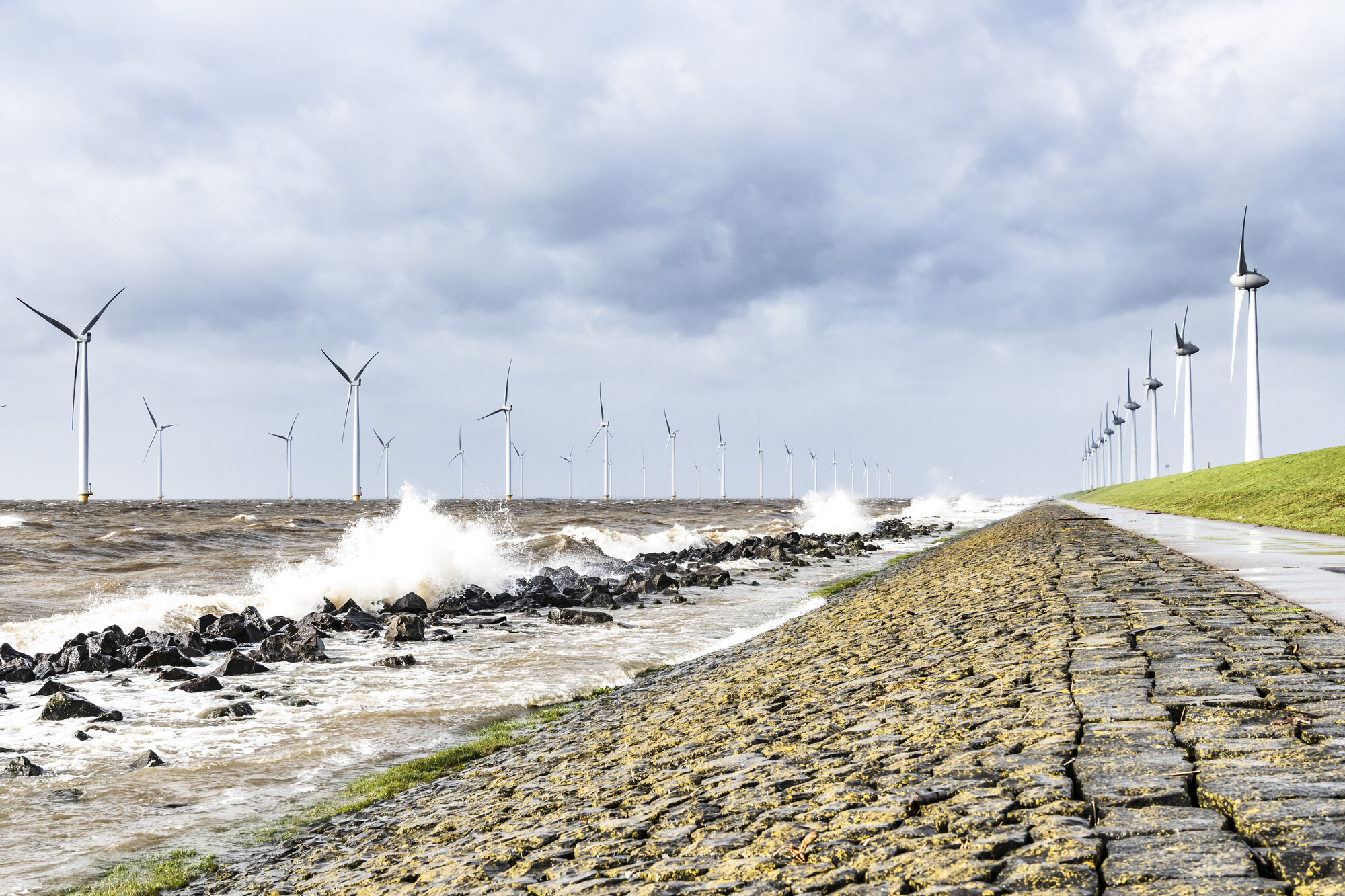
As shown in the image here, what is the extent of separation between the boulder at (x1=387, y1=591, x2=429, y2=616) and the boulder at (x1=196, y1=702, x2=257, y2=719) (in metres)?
11.5

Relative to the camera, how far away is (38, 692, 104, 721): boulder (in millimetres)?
11242

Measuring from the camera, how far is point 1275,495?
37.1 m

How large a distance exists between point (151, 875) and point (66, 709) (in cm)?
643

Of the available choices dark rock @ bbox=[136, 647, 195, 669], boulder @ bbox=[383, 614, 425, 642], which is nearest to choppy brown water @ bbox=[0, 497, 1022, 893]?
dark rock @ bbox=[136, 647, 195, 669]

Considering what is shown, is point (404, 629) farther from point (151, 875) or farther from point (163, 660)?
point (151, 875)

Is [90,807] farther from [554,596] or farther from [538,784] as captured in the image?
[554,596]

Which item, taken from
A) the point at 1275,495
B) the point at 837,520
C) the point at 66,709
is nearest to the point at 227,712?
the point at 66,709

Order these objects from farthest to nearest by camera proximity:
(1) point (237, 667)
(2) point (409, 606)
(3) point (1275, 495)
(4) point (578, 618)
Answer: (3) point (1275, 495)
(2) point (409, 606)
(4) point (578, 618)
(1) point (237, 667)

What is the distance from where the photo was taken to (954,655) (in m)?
9.23

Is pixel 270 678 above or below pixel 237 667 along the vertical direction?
below

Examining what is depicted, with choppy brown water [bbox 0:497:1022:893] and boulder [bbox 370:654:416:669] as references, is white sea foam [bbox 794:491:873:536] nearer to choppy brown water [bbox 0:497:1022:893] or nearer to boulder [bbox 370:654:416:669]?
choppy brown water [bbox 0:497:1022:893]

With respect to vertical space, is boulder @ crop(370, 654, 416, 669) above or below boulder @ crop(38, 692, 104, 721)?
below

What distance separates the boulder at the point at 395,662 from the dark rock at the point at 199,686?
8.76 ft

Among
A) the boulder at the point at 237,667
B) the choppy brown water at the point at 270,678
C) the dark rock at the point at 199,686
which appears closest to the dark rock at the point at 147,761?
the choppy brown water at the point at 270,678
